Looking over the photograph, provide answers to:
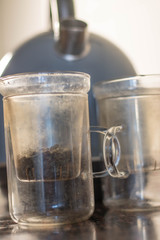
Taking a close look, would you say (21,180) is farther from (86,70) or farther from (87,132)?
(86,70)

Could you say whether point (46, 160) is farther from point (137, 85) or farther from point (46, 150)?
point (137, 85)

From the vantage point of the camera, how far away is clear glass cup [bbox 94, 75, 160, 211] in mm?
589

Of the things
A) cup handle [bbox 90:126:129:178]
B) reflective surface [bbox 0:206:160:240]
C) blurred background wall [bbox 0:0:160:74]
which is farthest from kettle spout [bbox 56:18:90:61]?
reflective surface [bbox 0:206:160:240]

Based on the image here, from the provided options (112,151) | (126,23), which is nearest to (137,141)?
(112,151)

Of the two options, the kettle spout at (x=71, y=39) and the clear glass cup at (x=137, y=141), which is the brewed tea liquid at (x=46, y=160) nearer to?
the clear glass cup at (x=137, y=141)

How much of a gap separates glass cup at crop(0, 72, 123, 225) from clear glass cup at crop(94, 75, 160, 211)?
3.6 inches

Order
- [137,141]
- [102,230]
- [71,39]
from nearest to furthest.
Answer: [102,230] < [137,141] < [71,39]

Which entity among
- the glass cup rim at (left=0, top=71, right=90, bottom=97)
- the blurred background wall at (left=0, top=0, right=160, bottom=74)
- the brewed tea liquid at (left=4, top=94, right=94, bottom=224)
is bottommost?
the brewed tea liquid at (left=4, top=94, right=94, bottom=224)

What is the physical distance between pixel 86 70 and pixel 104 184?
234 millimetres

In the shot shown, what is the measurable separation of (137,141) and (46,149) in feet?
0.53

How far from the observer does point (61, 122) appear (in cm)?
51

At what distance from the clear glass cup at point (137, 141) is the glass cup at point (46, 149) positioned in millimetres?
90

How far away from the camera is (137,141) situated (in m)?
0.59

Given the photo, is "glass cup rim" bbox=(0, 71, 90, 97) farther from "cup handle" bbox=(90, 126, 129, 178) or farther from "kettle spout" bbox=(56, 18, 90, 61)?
"kettle spout" bbox=(56, 18, 90, 61)
